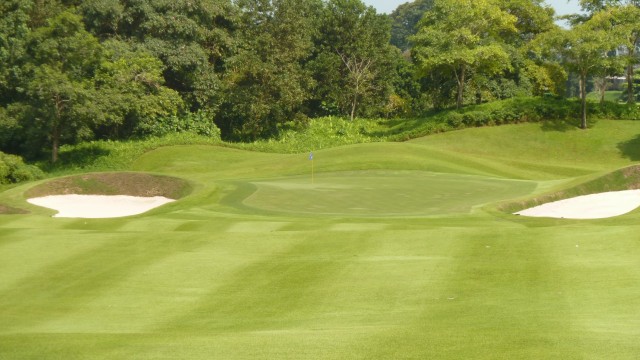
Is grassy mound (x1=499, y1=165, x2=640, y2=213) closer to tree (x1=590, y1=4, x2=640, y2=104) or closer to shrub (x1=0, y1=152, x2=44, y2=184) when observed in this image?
shrub (x1=0, y1=152, x2=44, y2=184)

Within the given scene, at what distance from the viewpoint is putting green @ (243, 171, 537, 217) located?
99.8 ft

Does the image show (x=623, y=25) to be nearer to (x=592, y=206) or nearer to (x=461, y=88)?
(x=461, y=88)

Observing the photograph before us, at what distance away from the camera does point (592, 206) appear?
31203mm

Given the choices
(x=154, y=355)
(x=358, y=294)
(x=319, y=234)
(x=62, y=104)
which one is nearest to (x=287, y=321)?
(x=358, y=294)

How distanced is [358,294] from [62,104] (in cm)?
4665

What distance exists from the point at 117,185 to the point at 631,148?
3991 cm

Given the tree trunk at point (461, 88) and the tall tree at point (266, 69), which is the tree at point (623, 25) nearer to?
the tree trunk at point (461, 88)

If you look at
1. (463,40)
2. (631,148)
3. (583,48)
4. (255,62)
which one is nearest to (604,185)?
(631,148)

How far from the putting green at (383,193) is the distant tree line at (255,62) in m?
22.2

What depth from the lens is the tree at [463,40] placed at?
68188mm

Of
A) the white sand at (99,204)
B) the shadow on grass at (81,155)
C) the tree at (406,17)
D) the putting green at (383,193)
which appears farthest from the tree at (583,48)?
the tree at (406,17)

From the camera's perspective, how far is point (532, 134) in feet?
217

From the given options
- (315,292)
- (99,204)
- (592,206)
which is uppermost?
(315,292)

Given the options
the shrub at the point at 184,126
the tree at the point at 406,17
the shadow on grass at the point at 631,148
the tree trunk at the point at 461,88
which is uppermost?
the tree at the point at 406,17
